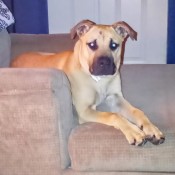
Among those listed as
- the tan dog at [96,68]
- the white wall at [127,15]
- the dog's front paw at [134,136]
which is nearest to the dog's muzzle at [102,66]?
the tan dog at [96,68]

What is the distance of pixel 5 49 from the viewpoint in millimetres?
2357

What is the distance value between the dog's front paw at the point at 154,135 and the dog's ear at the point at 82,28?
2.18 ft

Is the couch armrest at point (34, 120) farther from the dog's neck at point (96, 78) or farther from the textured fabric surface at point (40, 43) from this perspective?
the textured fabric surface at point (40, 43)

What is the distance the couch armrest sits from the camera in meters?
1.56

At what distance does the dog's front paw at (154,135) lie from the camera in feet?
5.09

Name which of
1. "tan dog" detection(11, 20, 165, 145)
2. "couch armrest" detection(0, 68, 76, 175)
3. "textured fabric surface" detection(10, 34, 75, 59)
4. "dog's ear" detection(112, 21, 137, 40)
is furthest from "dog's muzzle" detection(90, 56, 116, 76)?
"textured fabric surface" detection(10, 34, 75, 59)

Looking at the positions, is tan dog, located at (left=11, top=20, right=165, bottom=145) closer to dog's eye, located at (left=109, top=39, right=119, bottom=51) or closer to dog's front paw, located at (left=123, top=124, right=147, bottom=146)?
dog's eye, located at (left=109, top=39, right=119, bottom=51)

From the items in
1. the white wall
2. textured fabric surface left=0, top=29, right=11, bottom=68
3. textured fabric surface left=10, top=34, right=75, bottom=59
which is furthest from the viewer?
the white wall

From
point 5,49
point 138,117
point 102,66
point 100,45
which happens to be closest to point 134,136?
point 138,117

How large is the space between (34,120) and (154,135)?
19.8 inches

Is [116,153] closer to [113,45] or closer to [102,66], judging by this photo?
[102,66]

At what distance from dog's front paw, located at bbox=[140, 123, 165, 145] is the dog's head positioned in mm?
490

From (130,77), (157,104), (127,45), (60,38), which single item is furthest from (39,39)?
(127,45)

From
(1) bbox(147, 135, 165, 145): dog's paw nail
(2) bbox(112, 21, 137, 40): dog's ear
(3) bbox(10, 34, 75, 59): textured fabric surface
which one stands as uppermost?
(2) bbox(112, 21, 137, 40): dog's ear
